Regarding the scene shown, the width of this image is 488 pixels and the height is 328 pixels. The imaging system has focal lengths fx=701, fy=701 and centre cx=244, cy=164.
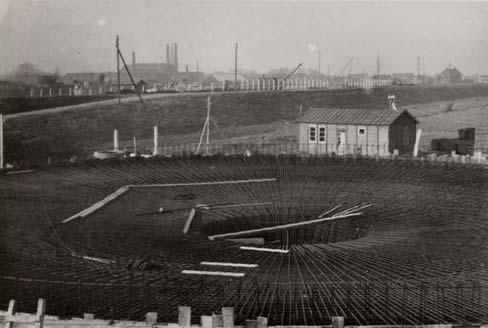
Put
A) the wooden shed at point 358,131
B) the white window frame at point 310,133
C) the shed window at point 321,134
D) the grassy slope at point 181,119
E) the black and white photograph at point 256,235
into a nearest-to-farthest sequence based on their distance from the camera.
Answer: the black and white photograph at point 256,235 < the wooden shed at point 358,131 < the shed window at point 321,134 < the white window frame at point 310,133 < the grassy slope at point 181,119

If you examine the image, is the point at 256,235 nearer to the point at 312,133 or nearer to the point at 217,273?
the point at 217,273

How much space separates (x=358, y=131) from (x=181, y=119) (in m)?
17.2

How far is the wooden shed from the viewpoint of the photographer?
31.3 meters

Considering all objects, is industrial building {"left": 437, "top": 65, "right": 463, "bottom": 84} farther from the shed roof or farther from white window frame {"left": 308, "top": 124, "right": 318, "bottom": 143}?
white window frame {"left": 308, "top": 124, "right": 318, "bottom": 143}

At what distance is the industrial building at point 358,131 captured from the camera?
31.3 meters

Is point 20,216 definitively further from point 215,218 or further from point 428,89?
point 428,89

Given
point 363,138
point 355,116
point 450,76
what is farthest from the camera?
point 450,76

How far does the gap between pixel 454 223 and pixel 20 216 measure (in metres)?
10.9

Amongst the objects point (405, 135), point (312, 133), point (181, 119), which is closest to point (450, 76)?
point (181, 119)

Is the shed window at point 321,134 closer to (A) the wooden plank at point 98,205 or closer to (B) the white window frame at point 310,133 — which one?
(B) the white window frame at point 310,133

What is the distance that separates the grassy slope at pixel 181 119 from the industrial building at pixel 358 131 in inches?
376

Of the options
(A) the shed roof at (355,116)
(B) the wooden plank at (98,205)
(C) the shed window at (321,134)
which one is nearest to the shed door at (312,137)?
(C) the shed window at (321,134)

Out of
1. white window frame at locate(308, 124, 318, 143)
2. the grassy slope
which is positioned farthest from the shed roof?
the grassy slope

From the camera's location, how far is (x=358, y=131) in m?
31.9
